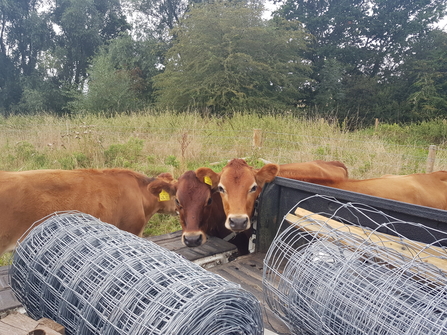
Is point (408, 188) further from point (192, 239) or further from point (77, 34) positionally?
point (77, 34)

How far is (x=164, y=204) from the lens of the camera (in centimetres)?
421

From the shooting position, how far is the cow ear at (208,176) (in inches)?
135

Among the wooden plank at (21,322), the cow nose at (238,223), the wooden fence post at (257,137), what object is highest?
the wooden fence post at (257,137)

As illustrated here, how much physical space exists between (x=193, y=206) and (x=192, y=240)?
0.35 meters

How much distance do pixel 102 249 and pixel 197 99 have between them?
1561cm

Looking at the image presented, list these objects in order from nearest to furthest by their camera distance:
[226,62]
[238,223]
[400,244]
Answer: [400,244] → [238,223] → [226,62]

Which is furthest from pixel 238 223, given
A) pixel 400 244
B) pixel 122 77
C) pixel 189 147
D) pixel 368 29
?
pixel 368 29

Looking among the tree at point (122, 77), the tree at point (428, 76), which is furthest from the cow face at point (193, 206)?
the tree at point (428, 76)

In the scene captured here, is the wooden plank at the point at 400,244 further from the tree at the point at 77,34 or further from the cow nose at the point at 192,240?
the tree at the point at 77,34

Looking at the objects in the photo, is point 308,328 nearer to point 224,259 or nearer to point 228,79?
point 224,259

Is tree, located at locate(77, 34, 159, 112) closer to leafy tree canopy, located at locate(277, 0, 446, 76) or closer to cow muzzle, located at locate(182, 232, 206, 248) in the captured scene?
leafy tree canopy, located at locate(277, 0, 446, 76)

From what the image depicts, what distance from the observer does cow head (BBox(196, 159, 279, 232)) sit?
3057 millimetres

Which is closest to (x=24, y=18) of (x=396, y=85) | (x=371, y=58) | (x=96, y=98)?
(x=96, y=98)

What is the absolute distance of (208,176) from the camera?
11.3 feet
